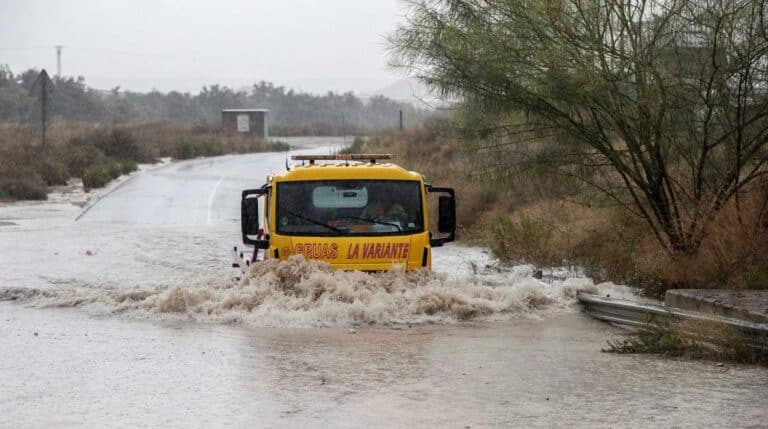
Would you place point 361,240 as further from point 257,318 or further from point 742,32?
point 742,32

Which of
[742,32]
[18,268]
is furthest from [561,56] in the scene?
[18,268]

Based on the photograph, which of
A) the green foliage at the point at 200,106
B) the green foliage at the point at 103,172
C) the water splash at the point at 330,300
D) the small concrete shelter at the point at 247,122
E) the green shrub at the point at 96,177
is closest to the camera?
the water splash at the point at 330,300

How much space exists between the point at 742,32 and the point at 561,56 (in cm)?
236

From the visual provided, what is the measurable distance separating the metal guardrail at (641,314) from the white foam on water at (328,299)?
0.61 meters

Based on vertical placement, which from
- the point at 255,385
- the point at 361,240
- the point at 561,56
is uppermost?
the point at 561,56

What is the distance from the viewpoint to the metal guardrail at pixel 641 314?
11.0 metres

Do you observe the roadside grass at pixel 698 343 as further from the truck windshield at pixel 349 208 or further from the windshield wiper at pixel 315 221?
the windshield wiper at pixel 315 221

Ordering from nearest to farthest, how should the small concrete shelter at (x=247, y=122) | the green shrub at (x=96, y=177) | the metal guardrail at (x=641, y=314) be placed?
the metal guardrail at (x=641, y=314) < the green shrub at (x=96, y=177) < the small concrete shelter at (x=247, y=122)

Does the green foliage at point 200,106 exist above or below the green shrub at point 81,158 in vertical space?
above

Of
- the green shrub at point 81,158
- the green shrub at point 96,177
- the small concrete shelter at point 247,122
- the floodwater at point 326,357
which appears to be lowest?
the floodwater at point 326,357

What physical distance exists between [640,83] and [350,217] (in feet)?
14.9

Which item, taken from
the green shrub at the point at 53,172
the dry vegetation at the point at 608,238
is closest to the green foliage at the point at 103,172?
the green shrub at the point at 53,172

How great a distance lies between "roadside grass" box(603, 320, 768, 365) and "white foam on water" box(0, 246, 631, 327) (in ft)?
8.82

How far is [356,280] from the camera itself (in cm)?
1402
